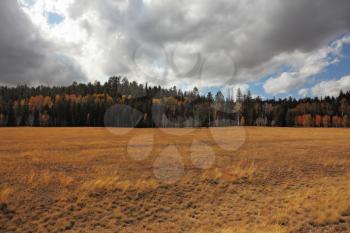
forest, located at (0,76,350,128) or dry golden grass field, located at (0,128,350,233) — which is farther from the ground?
forest, located at (0,76,350,128)

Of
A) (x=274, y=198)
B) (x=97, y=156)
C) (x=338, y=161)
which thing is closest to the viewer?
(x=274, y=198)

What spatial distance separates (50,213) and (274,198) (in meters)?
13.2

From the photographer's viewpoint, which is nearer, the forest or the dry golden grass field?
the dry golden grass field

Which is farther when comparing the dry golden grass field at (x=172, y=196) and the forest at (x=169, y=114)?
the forest at (x=169, y=114)

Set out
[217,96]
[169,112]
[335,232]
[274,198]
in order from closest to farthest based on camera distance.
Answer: [335,232]
[274,198]
[169,112]
[217,96]

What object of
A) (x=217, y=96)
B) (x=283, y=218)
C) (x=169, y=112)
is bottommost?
(x=283, y=218)

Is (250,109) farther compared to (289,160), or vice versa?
(250,109)

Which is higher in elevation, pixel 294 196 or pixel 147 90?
pixel 147 90

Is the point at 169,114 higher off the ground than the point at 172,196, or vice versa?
the point at 169,114

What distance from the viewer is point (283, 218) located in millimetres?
12578

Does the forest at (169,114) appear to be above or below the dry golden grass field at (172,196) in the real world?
above

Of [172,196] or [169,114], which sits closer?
[172,196]

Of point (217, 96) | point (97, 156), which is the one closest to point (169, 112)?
point (217, 96)

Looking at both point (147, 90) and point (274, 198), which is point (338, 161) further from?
point (147, 90)
